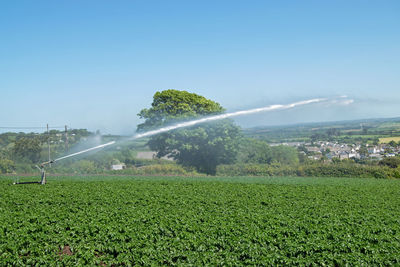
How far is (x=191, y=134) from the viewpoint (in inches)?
1725

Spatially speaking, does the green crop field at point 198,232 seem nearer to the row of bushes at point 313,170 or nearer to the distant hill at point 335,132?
the row of bushes at point 313,170

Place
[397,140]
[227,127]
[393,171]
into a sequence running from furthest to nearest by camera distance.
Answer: [397,140] → [227,127] → [393,171]

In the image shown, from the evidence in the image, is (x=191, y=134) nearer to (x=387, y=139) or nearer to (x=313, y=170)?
(x=313, y=170)

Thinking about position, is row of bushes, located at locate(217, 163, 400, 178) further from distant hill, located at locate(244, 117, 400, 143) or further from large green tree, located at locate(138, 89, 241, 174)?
distant hill, located at locate(244, 117, 400, 143)

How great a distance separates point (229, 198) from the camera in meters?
21.1

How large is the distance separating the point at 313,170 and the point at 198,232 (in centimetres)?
3444

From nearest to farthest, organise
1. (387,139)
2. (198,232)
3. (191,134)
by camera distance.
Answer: (198,232) → (191,134) → (387,139)

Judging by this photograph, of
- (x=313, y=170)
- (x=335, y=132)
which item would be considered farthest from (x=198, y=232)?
(x=335, y=132)

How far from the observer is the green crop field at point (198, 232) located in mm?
10227

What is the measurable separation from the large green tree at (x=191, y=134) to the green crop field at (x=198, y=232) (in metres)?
24.5

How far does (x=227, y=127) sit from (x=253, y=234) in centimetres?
3386

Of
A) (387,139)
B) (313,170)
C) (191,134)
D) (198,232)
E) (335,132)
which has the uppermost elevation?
(191,134)

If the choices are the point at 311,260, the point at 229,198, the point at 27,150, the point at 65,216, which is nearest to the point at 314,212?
the point at 229,198

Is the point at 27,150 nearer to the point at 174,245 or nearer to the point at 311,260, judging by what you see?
the point at 174,245
